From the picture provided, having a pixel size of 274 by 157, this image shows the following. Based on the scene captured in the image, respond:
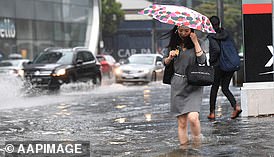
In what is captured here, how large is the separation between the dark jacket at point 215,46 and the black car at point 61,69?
37.6 feet

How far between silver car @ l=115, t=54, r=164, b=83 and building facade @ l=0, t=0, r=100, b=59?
14.6 m

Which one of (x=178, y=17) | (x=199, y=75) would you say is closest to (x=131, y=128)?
(x=199, y=75)

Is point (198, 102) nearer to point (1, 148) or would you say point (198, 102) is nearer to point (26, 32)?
point (1, 148)

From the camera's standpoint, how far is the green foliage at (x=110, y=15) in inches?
2726

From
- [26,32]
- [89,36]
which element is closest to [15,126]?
[26,32]

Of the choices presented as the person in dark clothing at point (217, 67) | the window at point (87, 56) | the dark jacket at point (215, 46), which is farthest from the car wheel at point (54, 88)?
the dark jacket at point (215, 46)

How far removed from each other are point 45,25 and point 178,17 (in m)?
40.2

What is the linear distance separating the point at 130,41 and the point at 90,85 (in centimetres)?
5353

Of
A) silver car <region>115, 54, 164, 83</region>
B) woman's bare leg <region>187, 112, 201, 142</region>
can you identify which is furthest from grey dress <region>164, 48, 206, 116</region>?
silver car <region>115, 54, 164, 83</region>

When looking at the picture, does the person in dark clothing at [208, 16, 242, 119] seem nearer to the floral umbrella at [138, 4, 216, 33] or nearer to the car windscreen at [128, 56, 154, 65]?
the floral umbrella at [138, 4, 216, 33]

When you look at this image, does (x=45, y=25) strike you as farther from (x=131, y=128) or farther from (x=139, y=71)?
(x=131, y=128)

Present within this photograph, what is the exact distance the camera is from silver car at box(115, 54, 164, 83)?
2738 cm

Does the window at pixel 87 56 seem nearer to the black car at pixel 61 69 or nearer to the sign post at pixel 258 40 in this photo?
the black car at pixel 61 69

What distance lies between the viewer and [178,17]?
7676 millimetres
